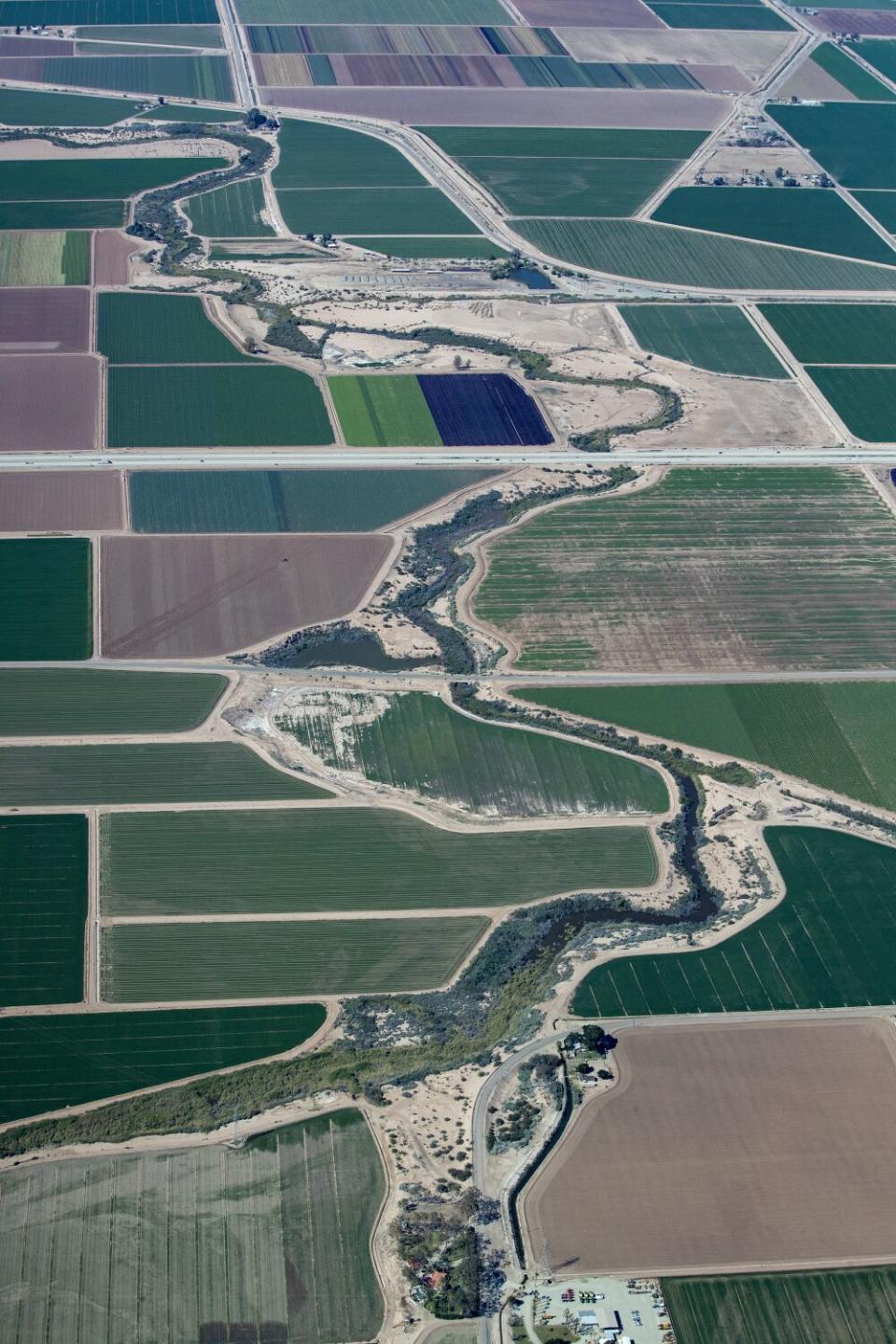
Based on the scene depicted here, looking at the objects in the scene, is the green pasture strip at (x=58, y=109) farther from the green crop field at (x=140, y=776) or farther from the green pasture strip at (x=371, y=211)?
the green crop field at (x=140, y=776)

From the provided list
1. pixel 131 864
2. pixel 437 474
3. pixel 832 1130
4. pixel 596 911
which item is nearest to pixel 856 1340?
pixel 832 1130

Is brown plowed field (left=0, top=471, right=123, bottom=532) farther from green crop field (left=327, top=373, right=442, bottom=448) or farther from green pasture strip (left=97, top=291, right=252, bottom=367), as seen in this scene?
green crop field (left=327, top=373, right=442, bottom=448)

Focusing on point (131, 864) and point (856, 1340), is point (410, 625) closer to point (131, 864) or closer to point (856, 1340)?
point (131, 864)

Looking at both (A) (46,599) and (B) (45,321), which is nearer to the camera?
(A) (46,599)

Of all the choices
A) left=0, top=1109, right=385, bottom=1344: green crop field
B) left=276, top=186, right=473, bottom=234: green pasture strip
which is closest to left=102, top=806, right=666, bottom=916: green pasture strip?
left=0, top=1109, right=385, bottom=1344: green crop field

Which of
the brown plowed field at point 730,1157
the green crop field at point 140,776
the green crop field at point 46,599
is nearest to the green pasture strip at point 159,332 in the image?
the green crop field at point 46,599

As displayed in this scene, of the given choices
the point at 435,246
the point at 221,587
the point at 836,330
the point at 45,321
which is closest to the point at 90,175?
the point at 45,321

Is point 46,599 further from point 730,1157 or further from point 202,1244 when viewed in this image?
point 730,1157
